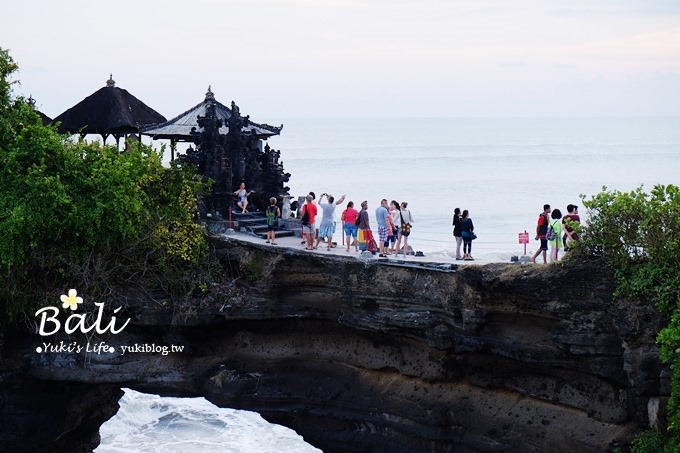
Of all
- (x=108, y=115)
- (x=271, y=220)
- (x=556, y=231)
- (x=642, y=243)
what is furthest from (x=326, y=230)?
(x=108, y=115)

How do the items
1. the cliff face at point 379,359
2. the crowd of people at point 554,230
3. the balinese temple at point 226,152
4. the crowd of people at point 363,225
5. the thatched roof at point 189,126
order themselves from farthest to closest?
1. the thatched roof at point 189,126
2. the balinese temple at point 226,152
3. the crowd of people at point 363,225
4. the crowd of people at point 554,230
5. the cliff face at point 379,359

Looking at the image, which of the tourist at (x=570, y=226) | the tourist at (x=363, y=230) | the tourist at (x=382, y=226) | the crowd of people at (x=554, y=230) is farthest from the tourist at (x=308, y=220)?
the tourist at (x=570, y=226)

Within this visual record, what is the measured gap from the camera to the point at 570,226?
21.2 metres

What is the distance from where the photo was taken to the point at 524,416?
69.7 feet

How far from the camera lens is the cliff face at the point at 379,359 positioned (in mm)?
20266

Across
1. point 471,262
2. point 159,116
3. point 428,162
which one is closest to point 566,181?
point 428,162

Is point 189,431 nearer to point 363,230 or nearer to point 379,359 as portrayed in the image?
point 379,359

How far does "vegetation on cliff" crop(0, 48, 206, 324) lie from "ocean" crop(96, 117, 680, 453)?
568 centimetres

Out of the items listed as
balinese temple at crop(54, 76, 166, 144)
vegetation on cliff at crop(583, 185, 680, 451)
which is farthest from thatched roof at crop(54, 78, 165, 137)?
vegetation on cliff at crop(583, 185, 680, 451)

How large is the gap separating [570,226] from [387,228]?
402 cm

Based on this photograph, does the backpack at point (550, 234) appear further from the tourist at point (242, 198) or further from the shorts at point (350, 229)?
the tourist at point (242, 198)

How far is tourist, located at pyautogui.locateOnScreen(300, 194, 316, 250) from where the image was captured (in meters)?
23.4

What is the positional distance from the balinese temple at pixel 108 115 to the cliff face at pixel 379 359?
21.9ft

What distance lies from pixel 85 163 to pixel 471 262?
8187 mm
